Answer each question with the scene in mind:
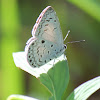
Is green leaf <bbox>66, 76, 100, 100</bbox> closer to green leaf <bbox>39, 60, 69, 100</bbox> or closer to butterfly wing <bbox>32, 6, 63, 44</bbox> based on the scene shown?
green leaf <bbox>39, 60, 69, 100</bbox>

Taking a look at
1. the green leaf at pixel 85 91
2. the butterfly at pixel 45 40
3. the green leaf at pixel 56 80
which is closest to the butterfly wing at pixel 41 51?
the butterfly at pixel 45 40

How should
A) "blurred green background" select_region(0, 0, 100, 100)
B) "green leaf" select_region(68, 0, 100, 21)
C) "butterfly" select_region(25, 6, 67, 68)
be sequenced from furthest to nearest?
"green leaf" select_region(68, 0, 100, 21)
"blurred green background" select_region(0, 0, 100, 100)
"butterfly" select_region(25, 6, 67, 68)

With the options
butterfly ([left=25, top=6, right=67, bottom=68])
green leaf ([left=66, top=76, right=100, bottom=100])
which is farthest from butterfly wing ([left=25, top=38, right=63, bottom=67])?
green leaf ([left=66, top=76, right=100, bottom=100])

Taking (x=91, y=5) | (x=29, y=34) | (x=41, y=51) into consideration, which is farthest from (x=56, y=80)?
(x=29, y=34)

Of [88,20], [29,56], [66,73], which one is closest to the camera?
[66,73]

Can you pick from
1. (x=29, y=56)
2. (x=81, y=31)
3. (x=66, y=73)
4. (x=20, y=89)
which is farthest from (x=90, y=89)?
(x=81, y=31)

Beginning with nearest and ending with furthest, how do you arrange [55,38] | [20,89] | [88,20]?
[55,38] → [20,89] → [88,20]

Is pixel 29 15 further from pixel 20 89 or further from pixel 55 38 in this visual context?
pixel 55 38
